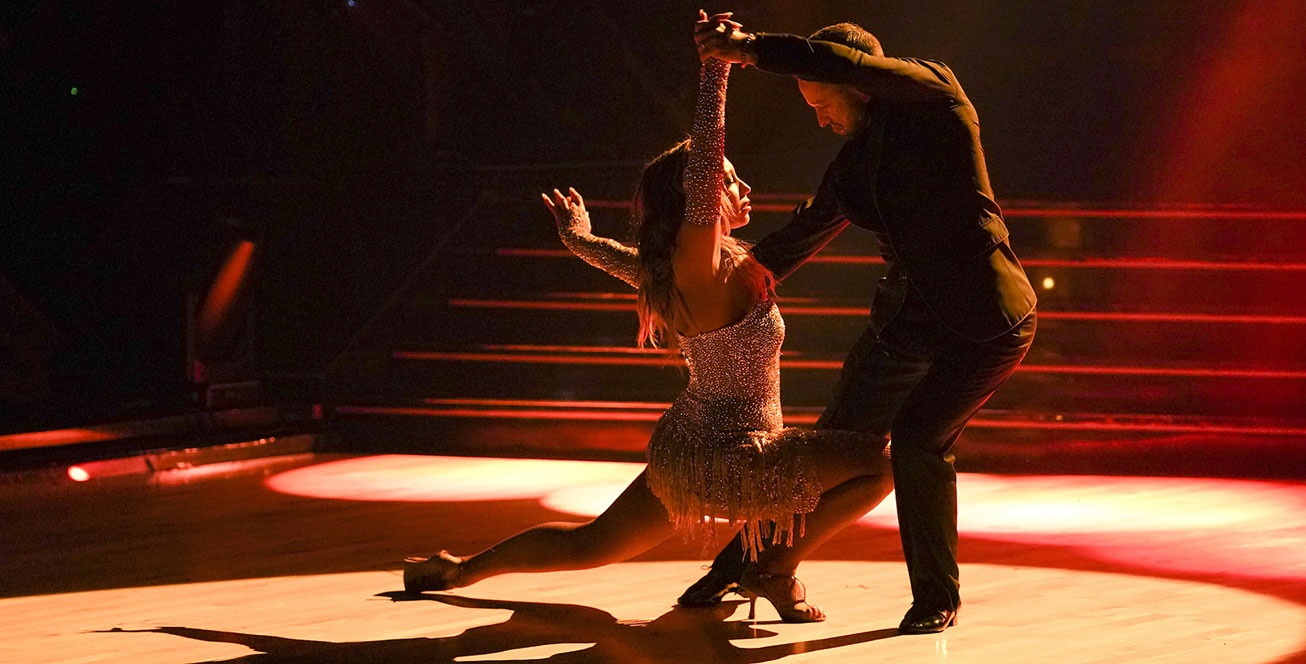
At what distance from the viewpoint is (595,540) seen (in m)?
3.02

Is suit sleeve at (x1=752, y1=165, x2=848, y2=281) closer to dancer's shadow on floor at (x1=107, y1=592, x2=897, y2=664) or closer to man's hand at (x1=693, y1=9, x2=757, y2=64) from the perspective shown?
man's hand at (x1=693, y1=9, x2=757, y2=64)

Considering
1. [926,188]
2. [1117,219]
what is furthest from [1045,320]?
[926,188]

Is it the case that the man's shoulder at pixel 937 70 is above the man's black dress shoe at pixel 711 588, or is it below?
above

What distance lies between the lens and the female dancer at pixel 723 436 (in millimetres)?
2824

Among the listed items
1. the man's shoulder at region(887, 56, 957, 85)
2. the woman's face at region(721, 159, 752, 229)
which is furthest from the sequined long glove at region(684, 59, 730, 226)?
the man's shoulder at region(887, 56, 957, 85)

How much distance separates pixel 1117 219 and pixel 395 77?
14.7 feet

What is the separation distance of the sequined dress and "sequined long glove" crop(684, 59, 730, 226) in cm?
29

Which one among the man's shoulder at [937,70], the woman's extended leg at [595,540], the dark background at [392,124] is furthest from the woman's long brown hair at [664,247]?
the dark background at [392,124]

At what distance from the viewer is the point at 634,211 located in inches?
115

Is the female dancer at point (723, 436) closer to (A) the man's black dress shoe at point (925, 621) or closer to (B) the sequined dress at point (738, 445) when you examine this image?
(B) the sequined dress at point (738, 445)

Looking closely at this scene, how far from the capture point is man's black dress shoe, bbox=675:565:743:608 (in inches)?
127

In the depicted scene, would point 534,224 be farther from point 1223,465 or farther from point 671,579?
point 671,579

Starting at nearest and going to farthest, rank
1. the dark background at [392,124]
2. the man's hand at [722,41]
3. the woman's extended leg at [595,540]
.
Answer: the man's hand at [722,41]
the woman's extended leg at [595,540]
the dark background at [392,124]

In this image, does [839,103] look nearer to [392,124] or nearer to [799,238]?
[799,238]
